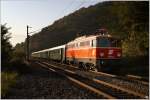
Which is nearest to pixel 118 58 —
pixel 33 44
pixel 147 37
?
pixel 147 37

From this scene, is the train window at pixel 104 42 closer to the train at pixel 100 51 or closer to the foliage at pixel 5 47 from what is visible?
the train at pixel 100 51

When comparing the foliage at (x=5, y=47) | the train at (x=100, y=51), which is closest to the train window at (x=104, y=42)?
the train at (x=100, y=51)

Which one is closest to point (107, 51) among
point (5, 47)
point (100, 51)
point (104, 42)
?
point (100, 51)

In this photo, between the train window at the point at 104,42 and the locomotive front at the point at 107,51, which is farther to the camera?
the train window at the point at 104,42

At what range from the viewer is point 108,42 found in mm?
23703

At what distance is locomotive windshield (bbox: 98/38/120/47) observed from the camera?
23391mm

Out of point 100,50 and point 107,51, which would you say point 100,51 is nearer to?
point 100,50

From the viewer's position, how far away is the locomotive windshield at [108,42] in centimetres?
2339

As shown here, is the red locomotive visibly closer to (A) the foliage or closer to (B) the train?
(B) the train

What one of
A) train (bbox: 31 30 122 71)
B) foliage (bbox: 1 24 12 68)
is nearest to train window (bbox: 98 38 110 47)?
train (bbox: 31 30 122 71)

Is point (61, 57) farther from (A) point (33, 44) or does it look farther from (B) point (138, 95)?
(A) point (33, 44)

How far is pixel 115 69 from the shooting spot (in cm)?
2442

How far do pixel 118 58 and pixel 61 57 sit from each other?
1566 cm

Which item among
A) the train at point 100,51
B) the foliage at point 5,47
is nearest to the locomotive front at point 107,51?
the train at point 100,51
